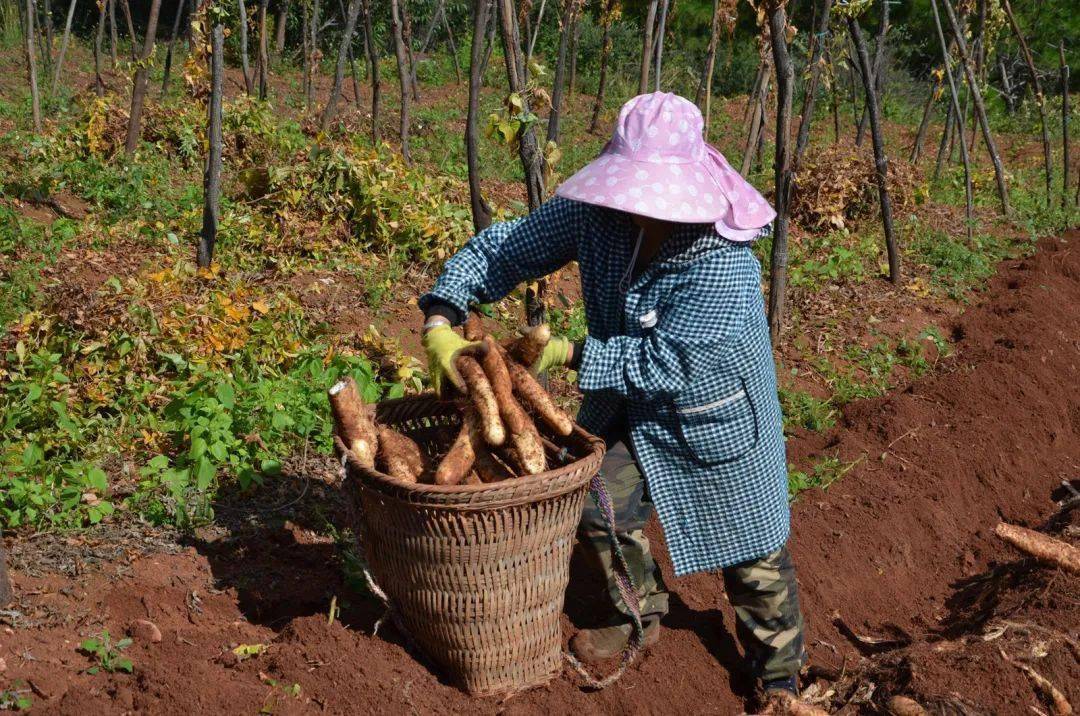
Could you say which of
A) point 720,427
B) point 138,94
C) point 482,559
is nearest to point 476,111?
point 720,427

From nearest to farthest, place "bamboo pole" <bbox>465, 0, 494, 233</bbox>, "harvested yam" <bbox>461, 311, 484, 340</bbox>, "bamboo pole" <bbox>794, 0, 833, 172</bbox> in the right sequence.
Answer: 1. "harvested yam" <bbox>461, 311, 484, 340</bbox>
2. "bamboo pole" <bbox>465, 0, 494, 233</bbox>
3. "bamboo pole" <bbox>794, 0, 833, 172</bbox>

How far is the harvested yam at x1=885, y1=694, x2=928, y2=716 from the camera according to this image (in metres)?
2.93

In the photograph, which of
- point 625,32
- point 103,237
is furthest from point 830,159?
point 625,32

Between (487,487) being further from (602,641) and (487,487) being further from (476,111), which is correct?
(476,111)

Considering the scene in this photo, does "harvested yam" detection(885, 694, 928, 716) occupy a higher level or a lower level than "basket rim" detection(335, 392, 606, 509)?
lower

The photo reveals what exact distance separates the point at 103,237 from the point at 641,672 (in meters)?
4.57

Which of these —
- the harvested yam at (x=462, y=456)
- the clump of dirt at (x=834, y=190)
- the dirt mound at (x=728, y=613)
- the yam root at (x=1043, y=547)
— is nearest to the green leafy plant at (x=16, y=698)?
the dirt mound at (x=728, y=613)

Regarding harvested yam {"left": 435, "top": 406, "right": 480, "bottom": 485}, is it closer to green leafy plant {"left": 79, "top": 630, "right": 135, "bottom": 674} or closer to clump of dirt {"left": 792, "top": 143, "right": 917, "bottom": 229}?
green leafy plant {"left": 79, "top": 630, "right": 135, "bottom": 674}

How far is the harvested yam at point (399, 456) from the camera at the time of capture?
2.89 meters

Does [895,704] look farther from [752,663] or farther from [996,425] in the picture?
[996,425]

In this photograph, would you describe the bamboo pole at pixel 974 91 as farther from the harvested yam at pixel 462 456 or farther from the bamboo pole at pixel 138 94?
the harvested yam at pixel 462 456

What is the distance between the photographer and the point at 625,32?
784 inches

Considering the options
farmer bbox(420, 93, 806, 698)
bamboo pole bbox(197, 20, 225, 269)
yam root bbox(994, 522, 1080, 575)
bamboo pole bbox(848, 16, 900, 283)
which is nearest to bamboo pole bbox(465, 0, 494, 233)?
bamboo pole bbox(197, 20, 225, 269)

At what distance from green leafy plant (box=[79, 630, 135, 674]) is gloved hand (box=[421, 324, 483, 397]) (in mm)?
1149
